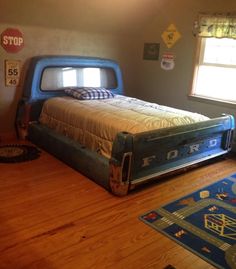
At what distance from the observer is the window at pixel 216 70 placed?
4047 millimetres

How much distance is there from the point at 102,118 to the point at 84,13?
1.78m

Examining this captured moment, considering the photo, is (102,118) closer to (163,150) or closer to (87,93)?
(163,150)

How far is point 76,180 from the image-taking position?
9.82 feet

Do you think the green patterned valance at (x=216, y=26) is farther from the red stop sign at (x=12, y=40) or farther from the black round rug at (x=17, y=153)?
the black round rug at (x=17, y=153)

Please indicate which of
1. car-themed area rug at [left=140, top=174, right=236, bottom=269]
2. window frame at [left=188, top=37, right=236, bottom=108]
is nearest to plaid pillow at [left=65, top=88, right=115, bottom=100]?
window frame at [left=188, top=37, right=236, bottom=108]

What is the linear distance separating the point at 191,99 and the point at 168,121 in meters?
1.52

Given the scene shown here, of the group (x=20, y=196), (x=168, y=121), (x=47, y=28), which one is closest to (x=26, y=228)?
(x=20, y=196)

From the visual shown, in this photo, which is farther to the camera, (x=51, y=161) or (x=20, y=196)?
(x=51, y=161)

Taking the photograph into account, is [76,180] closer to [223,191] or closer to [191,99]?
[223,191]

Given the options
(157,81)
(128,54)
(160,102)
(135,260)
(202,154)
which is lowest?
(135,260)

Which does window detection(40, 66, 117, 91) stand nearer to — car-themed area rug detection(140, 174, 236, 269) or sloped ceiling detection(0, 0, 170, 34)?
sloped ceiling detection(0, 0, 170, 34)

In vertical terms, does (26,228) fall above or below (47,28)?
below

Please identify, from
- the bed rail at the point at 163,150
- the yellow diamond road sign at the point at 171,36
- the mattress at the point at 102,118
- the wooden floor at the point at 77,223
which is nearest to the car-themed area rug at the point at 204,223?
the wooden floor at the point at 77,223

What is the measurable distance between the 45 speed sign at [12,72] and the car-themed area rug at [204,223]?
2.55 m
